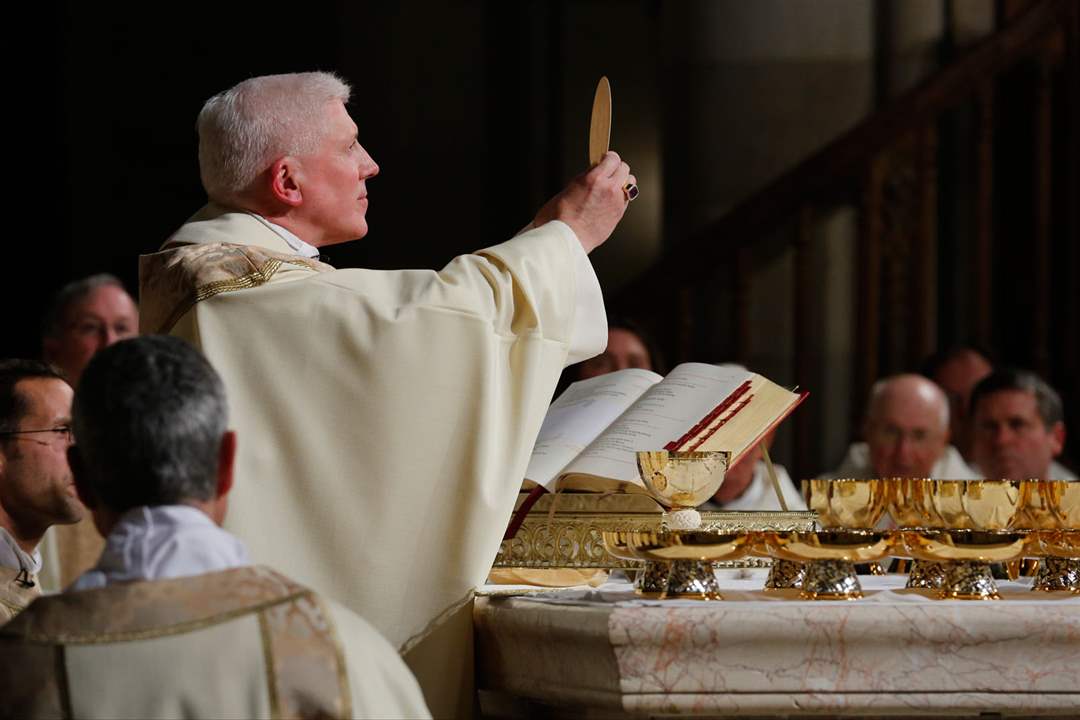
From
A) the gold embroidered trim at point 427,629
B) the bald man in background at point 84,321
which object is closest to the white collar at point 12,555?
the gold embroidered trim at point 427,629

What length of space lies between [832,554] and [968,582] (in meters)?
0.22

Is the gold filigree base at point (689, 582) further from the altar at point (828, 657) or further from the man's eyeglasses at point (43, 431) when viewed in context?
the man's eyeglasses at point (43, 431)

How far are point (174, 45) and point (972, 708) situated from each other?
274 inches

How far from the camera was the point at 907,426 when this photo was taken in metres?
6.20

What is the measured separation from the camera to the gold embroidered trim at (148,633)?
2.00 meters

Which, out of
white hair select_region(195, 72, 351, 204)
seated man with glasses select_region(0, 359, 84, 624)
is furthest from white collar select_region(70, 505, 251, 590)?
seated man with glasses select_region(0, 359, 84, 624)

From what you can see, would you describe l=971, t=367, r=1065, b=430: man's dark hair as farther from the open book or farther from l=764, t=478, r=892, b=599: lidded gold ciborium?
l=764, t=478, r=892, b=599: lidded gold ciborium

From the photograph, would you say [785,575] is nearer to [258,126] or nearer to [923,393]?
[258,126]

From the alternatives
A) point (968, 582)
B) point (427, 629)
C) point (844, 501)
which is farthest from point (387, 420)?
point (968, 582)

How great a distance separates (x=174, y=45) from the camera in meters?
8.73

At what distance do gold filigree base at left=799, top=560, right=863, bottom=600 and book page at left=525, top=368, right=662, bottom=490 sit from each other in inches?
28.5

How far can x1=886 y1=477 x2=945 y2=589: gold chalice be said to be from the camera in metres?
2.82

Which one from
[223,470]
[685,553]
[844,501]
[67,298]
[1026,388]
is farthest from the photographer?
[67,298]

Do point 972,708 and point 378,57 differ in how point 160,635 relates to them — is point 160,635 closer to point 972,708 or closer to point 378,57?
point 972,708
